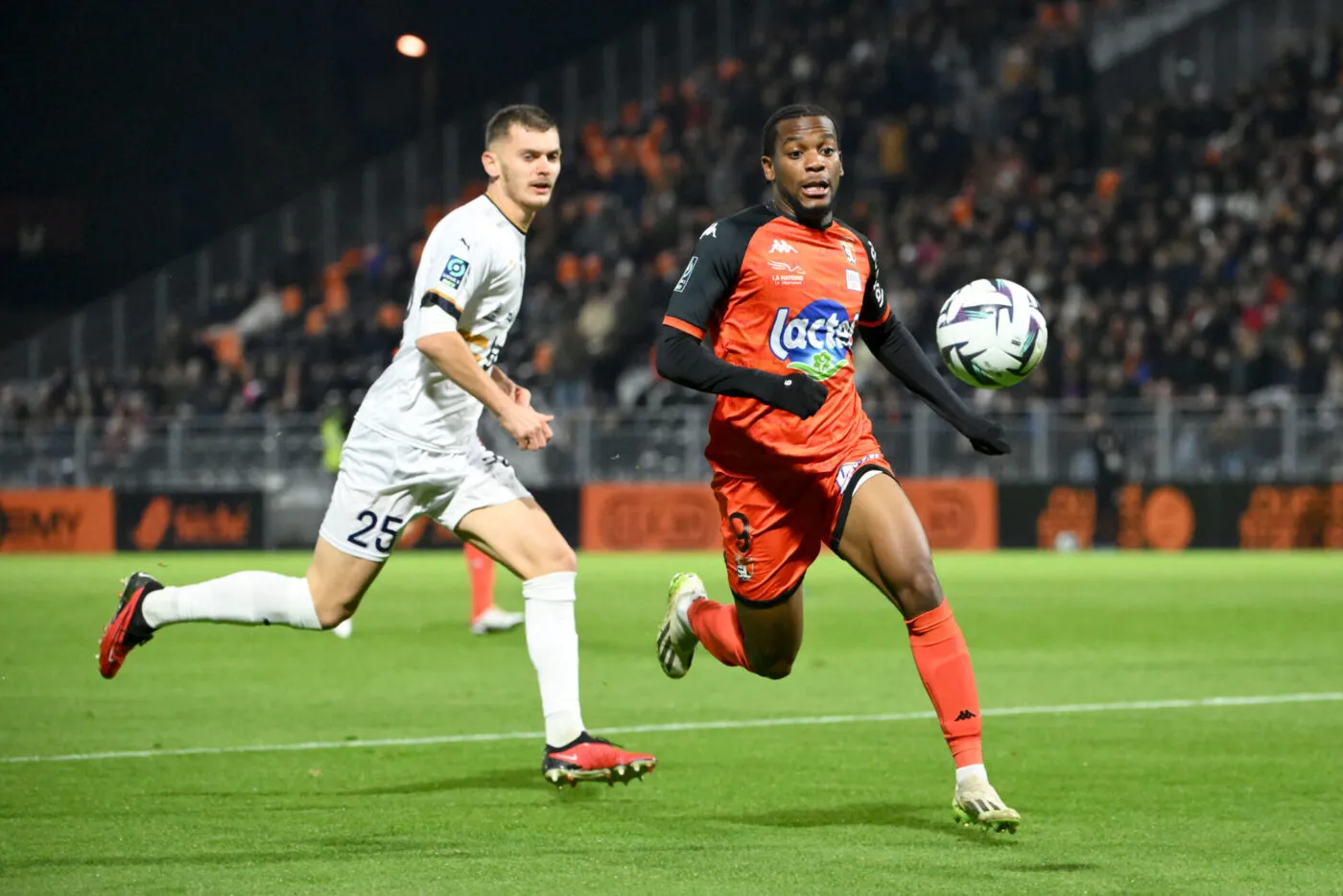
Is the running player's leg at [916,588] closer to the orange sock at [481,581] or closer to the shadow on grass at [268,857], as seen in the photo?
the shadow on grass at [268,857]

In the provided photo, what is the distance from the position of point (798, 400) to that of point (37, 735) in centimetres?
460

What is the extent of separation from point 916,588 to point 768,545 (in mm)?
679

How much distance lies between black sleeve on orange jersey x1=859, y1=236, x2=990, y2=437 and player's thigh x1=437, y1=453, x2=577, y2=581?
143cm

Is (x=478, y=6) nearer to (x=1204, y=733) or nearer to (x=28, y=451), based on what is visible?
(x=28, y=451)

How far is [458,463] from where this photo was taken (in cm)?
784

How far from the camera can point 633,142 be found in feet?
116

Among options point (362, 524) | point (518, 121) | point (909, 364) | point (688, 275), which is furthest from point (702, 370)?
point (362, 524)

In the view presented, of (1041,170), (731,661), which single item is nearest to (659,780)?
(731,661)

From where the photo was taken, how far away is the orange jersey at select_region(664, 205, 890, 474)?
6984 millimetres

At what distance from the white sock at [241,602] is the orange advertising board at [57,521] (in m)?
21.7

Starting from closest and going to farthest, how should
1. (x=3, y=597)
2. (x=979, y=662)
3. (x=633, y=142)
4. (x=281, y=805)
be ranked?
1. (x=281, y=805)
2. (x=979, y=662)
3. (x=3, y=597)
4. (x=633, y=142)

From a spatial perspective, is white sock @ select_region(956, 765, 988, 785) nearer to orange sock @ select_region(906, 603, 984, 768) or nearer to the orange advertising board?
orange sock @ select_region(906, 603, 984, 768)

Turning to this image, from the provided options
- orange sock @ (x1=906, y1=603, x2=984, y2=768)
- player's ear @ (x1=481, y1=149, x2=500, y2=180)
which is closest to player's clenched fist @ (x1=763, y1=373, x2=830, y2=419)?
orange sock @ (x1=906, y1=603, x2=984, y2=768)

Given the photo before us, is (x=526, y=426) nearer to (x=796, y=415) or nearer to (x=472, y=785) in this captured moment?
(x=796, y=415)
